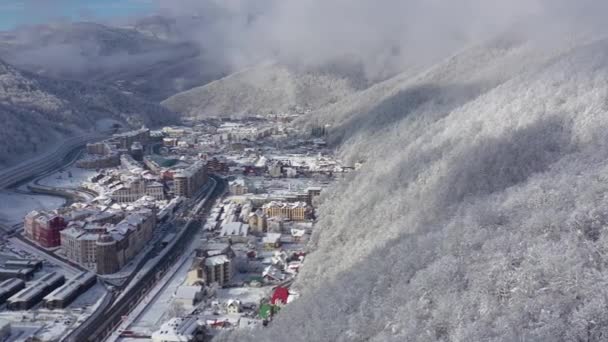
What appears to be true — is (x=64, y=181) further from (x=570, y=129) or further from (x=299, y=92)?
(x=299, y=92)

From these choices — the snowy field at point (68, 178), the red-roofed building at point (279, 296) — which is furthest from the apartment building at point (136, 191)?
the red-roofed building at point (279, 296)

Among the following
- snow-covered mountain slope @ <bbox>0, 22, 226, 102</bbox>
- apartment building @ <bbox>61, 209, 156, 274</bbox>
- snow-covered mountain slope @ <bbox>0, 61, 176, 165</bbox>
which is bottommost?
apartment building @ <bbox>61, 209, 156, 274</bbox>

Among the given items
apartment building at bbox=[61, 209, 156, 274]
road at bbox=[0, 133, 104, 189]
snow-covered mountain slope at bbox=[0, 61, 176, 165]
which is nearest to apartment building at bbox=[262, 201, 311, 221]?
apartment building at bbox=[61, 209, 156, 274]

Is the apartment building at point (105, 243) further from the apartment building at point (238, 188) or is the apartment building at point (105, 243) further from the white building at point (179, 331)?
the apartment building at point (238, 188)

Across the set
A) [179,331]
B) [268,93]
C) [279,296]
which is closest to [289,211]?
[279,296]

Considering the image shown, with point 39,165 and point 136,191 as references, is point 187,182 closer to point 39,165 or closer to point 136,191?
point 136,191

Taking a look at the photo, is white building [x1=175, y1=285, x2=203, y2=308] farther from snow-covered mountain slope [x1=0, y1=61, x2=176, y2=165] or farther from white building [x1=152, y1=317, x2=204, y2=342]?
snow-covered mountain slope [x1=0, y1=61, x2=176, y2=165]

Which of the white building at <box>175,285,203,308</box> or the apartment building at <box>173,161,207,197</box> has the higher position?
the apartment building at <box>173,161,207,197</box>
